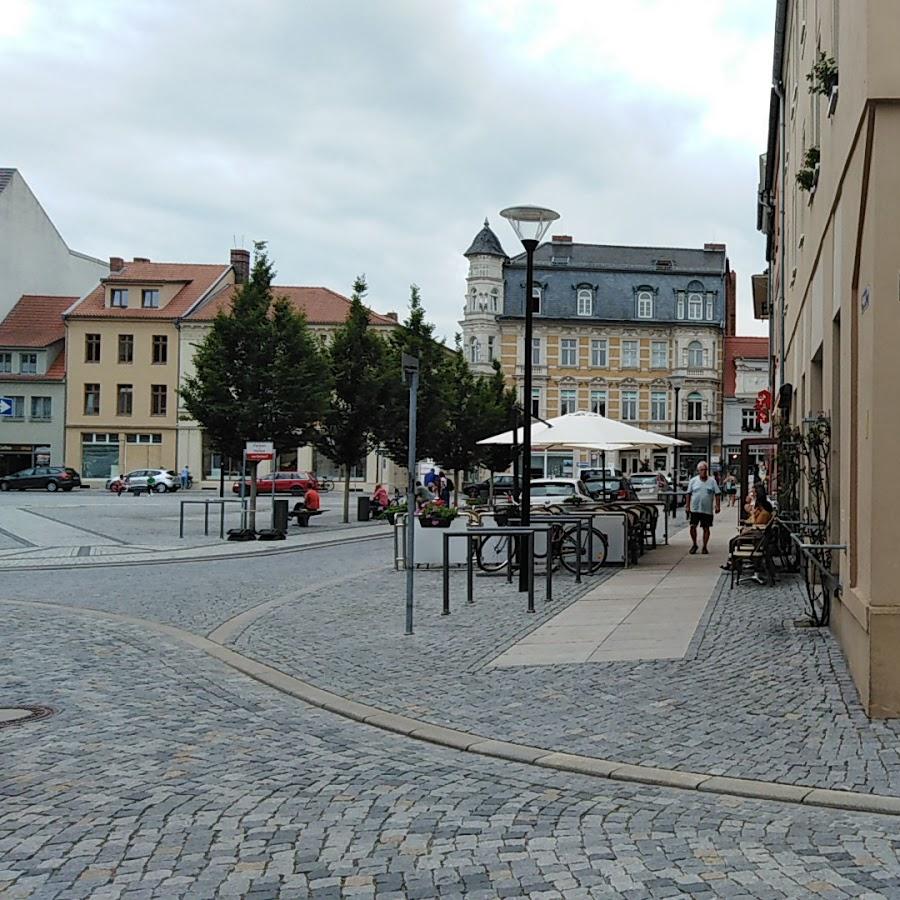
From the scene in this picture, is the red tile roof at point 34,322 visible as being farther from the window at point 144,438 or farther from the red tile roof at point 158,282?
the window at point 144,438

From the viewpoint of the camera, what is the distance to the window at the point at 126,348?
69500mm

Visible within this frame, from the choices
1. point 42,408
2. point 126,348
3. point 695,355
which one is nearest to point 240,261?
point 126,348

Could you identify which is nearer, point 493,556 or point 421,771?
point 421,771

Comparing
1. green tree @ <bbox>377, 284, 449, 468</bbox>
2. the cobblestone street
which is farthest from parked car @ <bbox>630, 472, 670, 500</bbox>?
the cobblestone street

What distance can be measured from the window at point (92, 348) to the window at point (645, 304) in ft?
123

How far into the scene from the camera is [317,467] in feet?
227

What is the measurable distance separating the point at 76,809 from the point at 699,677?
4.90m

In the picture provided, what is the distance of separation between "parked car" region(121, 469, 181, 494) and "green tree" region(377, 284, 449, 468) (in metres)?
24.7

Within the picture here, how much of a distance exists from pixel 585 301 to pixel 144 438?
Answer: 32724 mm

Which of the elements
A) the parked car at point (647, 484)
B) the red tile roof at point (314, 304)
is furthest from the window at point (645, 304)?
the parked car at point (647, 484)

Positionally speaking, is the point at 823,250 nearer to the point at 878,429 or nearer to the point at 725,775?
the point at 878,429

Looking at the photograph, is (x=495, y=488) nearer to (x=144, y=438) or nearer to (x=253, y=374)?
(x=253, y=374)

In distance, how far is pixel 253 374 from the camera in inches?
1232

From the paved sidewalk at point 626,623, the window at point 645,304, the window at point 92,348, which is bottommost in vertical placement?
the paved sidewalk at point 626,623
